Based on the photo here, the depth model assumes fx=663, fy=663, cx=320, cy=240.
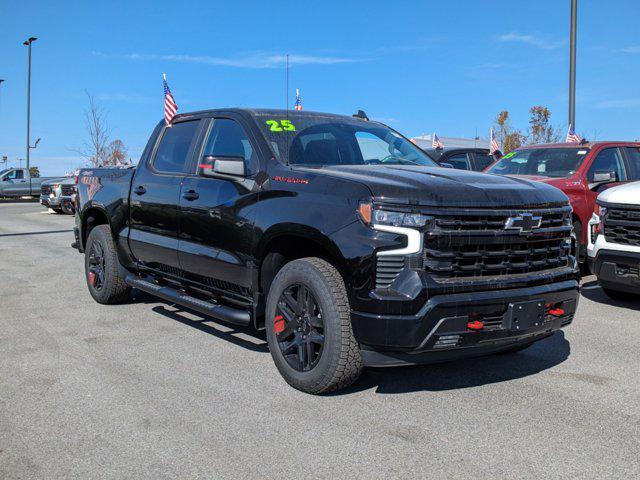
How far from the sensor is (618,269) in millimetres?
6621

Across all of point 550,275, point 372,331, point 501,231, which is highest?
point 501,231

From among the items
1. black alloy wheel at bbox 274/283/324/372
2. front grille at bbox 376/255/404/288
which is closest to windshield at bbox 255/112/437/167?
black alloy wheel at bbox 274/283/324/372

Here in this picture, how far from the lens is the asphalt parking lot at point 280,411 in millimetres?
3256

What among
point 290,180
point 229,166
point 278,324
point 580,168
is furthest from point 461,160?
point 278,324

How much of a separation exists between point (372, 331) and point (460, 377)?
4.02 ft

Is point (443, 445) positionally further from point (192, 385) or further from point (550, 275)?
point (192, 385)

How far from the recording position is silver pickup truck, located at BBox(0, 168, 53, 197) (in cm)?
3834

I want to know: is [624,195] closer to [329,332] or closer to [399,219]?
[399,219]

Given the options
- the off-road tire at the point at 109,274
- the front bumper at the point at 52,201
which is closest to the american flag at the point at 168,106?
the off-road tire at the point at 109,274

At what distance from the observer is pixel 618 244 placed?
671 cm

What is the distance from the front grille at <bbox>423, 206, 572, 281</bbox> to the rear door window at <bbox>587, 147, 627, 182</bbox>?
5.36m

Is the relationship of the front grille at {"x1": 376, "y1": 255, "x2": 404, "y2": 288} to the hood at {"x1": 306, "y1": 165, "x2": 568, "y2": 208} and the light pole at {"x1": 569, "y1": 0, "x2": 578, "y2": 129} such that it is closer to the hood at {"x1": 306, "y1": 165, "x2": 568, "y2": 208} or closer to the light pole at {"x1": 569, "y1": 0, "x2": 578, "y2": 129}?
the hood at {"x1": 306, "y1": 165, "x2": 568, "y2": 208}

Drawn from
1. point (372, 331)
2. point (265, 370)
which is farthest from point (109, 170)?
point (372, 331)

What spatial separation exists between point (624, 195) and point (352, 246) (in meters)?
4.13
